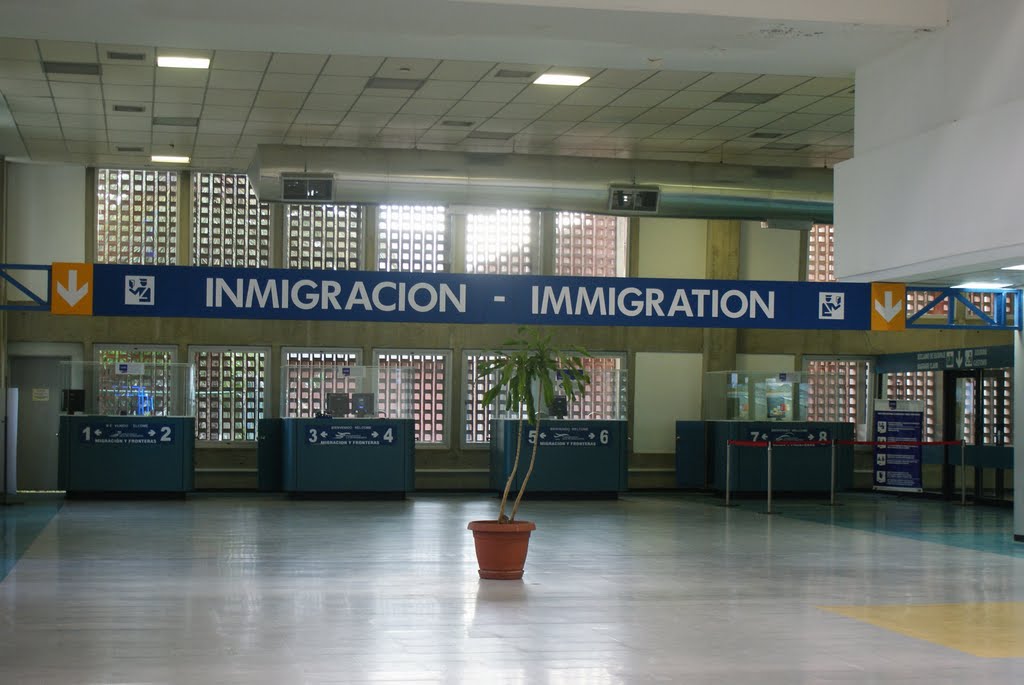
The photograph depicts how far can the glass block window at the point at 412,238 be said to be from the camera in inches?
741

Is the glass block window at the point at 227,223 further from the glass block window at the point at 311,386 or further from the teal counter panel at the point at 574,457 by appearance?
the teal counter panel at the point at 574,457

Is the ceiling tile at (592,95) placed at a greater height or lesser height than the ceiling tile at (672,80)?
greater

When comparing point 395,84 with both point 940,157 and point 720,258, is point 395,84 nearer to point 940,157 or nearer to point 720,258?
point 940,157

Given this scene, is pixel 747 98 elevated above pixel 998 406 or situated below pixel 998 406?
above

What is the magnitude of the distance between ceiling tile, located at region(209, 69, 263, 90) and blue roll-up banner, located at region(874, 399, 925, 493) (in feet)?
34.9

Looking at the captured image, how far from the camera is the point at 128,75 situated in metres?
12.3

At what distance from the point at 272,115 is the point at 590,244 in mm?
6854

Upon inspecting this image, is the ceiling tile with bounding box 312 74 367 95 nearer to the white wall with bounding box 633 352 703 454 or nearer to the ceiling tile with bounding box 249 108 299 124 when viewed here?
the ceiling tile with bounding box 249 108 299 124

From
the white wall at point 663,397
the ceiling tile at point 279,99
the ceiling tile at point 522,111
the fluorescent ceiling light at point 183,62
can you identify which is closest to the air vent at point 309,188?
the ceiling tile at point 279,99

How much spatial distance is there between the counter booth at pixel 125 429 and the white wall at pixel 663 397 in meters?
6.90

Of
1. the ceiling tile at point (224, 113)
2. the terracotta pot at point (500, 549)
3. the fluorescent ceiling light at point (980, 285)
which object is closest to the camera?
the terracotta pot at point (500, 549)

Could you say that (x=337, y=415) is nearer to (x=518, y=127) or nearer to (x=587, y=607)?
(x=518, y=127)

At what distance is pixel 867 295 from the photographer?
12.6 metres

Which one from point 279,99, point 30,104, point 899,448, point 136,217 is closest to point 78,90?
point 30,104
